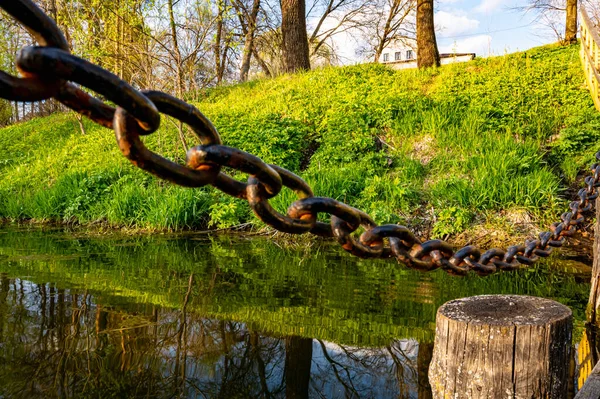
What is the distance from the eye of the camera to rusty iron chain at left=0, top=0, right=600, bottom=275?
27.6 inches

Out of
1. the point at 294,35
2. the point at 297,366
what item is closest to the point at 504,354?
the point at 297,366

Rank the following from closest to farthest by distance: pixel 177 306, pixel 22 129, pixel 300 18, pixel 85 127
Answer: pixel 177 306 < pixel 300 18 < pixel 85 127 < pixel 22 129

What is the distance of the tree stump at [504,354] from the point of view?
1867mm

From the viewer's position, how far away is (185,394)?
115 inches

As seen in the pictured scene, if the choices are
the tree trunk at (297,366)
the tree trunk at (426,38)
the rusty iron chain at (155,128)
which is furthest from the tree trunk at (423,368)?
the tree trunk at (426,38)

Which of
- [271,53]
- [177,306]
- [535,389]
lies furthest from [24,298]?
[271,53]

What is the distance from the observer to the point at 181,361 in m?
3.28

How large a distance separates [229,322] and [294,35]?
36.7 ft

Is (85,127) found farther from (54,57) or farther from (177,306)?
(54,57)

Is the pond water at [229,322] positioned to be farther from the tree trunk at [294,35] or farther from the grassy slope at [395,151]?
the tree trunk at [294,35]

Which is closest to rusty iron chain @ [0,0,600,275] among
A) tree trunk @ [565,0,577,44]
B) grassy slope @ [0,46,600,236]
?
grassy slope @ [0,46,600,236]

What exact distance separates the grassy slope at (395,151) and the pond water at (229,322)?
1.48 m

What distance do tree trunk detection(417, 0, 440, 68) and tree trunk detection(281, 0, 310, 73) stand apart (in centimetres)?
324

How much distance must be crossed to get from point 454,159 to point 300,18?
757cm
